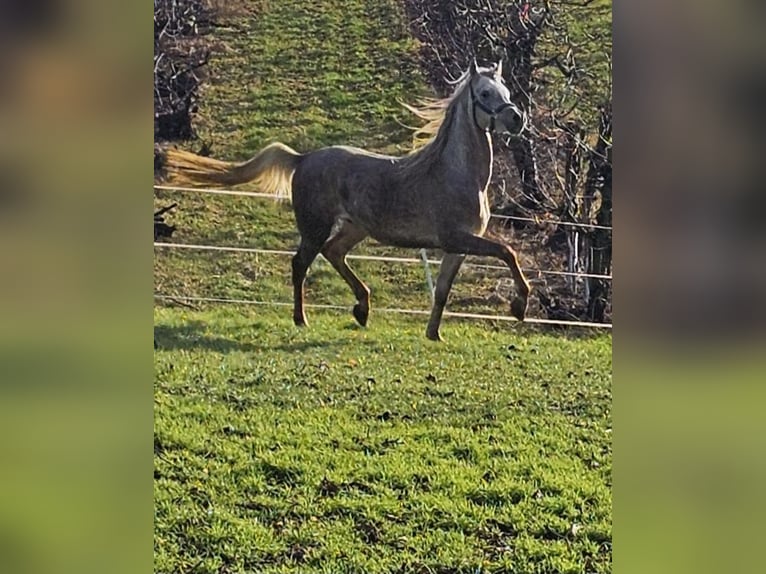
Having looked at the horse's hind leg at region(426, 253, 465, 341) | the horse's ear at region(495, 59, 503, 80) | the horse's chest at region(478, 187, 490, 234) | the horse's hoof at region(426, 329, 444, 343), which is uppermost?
Result: the horse's ear at region(495, 59, 503, 80)

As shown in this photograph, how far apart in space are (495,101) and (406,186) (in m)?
0.53

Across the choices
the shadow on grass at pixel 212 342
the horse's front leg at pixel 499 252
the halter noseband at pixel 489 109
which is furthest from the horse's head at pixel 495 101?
the shadow on grass at pixel 212 342

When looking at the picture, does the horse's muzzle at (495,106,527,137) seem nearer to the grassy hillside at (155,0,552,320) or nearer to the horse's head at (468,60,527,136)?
the horse's head at (468,60,527,136)

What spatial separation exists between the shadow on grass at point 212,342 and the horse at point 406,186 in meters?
0.12

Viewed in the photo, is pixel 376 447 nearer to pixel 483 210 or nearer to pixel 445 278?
pixel 445 278

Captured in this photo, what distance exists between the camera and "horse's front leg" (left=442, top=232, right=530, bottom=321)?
13.6ft

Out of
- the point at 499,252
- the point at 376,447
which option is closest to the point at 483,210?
the point at 499,252

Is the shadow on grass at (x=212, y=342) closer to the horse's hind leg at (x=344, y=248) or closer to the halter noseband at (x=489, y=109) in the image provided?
the horse's hind leg at (x=344, y=248)

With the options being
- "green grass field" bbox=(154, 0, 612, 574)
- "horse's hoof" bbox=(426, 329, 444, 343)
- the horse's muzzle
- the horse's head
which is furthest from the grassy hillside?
the horse's muzzle

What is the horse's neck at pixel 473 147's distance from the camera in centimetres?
418

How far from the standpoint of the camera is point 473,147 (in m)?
4.20

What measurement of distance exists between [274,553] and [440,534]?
2.35ft

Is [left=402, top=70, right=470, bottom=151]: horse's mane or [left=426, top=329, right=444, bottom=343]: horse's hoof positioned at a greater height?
[left=402, top=70, right=470, bottom=151]: horse's mane

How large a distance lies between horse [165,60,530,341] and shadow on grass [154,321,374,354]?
0.12 m
